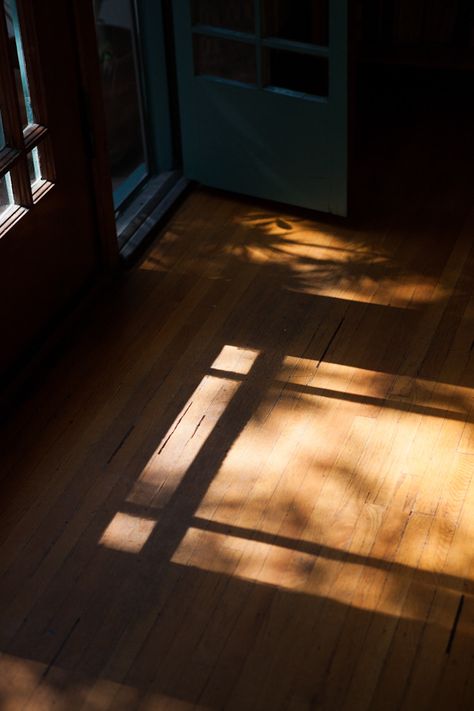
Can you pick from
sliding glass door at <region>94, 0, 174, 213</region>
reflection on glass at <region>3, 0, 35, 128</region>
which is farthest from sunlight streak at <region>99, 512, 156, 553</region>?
sliding glass door at <region>94, 0, 174, 213</region>

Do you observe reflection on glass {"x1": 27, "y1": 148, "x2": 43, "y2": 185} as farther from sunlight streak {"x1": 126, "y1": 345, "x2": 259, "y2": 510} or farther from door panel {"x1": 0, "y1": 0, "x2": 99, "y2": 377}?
sunlight streak {"x1": 126, "y1": 345, "x2": 259, "y2": 510}

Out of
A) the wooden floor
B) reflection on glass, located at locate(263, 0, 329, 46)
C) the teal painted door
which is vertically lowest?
the wooden floor

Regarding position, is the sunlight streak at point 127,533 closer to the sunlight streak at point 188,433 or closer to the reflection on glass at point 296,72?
the sunlight streak at point 188,433

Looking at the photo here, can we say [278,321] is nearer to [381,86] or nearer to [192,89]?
[192,89]

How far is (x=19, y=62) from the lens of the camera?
11.5 feet

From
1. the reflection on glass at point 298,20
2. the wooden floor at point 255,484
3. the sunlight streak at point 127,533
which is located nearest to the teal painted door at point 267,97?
the reflection on glass at point 298,20

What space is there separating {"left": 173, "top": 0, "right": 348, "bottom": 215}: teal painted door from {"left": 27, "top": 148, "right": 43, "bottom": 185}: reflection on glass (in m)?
1.06

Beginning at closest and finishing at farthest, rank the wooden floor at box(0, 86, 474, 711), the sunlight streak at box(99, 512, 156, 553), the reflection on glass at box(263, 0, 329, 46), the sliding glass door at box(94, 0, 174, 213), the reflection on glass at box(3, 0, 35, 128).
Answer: the wooden floor at box(0, 86, 474, 711) < the sunlight streak at box(99, 512, 156, 553) < the reflection on glass at box(3, 0, 35, 128) < the reflection on glass at box(263, 0, 329, 46) < the sliding glass door at box(94, 0, 174, 213)

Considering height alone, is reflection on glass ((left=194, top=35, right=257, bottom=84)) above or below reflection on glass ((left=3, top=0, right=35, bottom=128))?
below

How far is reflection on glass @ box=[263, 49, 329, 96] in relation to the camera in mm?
4270

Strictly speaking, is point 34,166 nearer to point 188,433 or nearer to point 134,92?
point 188,433

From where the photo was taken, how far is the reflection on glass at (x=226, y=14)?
14.0 feet

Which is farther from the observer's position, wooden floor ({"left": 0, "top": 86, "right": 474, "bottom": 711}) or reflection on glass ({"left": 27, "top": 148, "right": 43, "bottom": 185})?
reflection on glass ({"left": 27, "top": 148, "right": 43, "bottom": 185})

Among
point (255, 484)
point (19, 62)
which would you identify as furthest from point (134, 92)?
point (255, 484)
